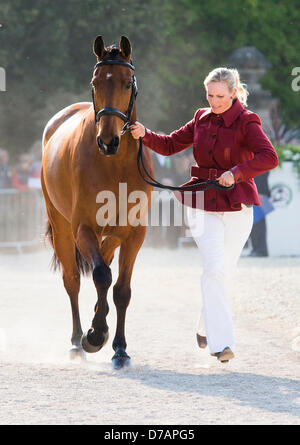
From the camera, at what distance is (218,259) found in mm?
6660

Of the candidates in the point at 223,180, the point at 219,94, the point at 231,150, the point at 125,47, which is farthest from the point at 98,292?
the point at 125,47

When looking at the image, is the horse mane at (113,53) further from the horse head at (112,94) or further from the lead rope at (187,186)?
the lead rope at (187,186)

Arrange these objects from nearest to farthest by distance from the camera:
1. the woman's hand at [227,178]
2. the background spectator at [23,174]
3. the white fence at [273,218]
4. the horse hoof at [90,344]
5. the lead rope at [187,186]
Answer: the woman's hand at [227,178] → the lead rope at [187,186] → the horse hoof at [90,344] → the white fence at [273,218] → the background spectator at [23,174]

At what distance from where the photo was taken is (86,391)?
5.93 meters

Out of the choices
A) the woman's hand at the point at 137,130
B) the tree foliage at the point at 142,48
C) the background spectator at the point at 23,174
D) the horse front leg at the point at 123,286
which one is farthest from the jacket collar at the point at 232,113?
the tree foliage at the point at 142,48

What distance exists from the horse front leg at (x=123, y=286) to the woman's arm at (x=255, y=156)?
111 centimetres

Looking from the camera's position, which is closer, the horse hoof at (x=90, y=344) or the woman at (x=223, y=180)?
the woman at (x=223, y=180)

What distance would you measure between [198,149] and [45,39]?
20.6 metres

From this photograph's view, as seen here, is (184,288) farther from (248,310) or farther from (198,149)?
(198,149)

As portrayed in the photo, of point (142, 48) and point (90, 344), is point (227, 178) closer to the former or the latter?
point (90, 344)

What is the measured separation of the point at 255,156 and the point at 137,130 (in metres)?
0.91

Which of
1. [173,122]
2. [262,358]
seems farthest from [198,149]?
[173,122]

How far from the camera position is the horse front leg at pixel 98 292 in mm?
6812

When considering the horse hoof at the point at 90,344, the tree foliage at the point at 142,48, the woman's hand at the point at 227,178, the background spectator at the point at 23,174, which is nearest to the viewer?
the woman's hand at the point at 227,178
